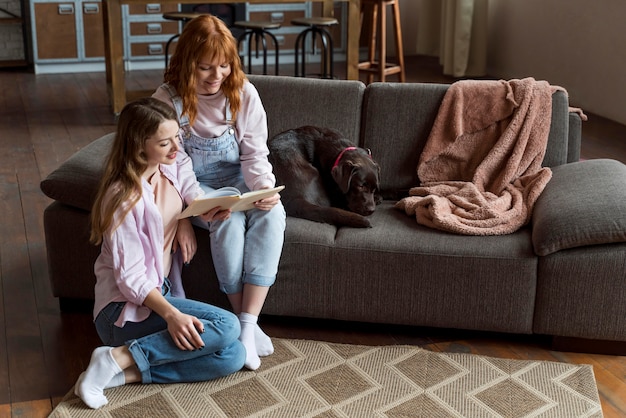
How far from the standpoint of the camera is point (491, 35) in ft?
23.0

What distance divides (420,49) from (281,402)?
18.8 feet

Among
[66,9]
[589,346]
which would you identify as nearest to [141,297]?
[589,346]

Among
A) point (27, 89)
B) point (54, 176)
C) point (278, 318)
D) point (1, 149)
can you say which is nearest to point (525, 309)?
point (278, 318)

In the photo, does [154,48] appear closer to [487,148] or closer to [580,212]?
[487,148]

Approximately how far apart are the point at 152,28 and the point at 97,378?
5.23 metres

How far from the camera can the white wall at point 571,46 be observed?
5.40 meters

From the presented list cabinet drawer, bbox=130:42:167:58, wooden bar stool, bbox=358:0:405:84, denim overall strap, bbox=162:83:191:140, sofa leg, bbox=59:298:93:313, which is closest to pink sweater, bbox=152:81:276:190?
denim overall strap, bbox=162:83:191:140

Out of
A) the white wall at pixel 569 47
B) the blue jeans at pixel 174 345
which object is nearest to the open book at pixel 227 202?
the blue jeans at pixel 174 345

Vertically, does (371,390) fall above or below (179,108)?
below

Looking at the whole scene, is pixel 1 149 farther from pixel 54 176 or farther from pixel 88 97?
pixel 54 176

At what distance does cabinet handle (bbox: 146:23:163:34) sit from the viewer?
6.98m

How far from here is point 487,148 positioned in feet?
9.73

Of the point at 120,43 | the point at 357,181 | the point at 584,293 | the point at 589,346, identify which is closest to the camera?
the point at 584,293

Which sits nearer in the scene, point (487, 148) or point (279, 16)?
point (487, 148)
